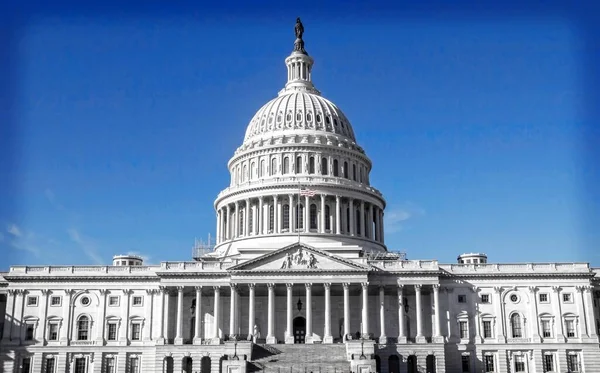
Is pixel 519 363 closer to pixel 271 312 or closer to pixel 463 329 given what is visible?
pixel 463 329

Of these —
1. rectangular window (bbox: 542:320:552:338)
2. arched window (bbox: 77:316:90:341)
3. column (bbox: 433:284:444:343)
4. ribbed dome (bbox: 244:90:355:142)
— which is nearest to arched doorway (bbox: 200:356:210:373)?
Result: arched window (bbox: 77:316:90:341)

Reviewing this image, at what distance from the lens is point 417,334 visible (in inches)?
3524

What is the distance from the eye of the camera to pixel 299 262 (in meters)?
90.0

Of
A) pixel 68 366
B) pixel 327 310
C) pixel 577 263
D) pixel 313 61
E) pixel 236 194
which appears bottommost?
pixel 68 366

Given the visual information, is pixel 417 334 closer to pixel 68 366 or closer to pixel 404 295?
pixel 404 295

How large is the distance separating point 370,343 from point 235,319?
17531mm

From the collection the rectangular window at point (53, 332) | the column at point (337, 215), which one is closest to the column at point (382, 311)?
the column at point (337, 215)

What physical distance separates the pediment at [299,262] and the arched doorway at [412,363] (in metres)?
11.8

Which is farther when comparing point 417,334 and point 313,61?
point 313,61

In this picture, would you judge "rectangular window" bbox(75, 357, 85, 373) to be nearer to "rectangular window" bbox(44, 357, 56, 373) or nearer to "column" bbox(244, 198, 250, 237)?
"rectangular window" bbox(44, 357, 56, 373)

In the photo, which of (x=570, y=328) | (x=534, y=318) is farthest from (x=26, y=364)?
(x=570, y=328)

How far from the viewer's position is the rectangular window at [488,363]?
9125 centimetres

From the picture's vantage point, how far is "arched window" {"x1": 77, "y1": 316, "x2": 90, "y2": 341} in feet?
310

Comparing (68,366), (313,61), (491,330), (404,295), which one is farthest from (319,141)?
(68,366)
